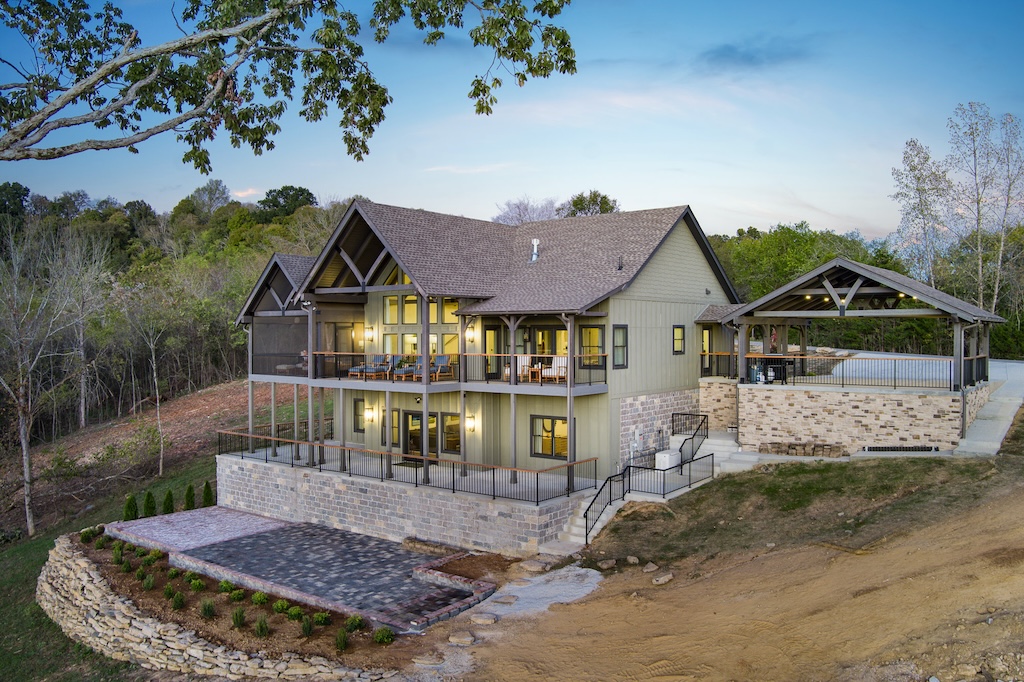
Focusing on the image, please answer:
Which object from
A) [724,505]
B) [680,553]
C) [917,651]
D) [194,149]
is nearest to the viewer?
[917,651]

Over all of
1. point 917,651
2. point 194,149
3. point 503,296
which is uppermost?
point 194,149

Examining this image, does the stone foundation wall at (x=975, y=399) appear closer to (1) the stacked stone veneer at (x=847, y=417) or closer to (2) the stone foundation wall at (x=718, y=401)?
(1) the stacked stone veneer at (x=847, y=417)

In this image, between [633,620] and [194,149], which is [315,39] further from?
[633,620]

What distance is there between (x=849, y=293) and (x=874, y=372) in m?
2.97

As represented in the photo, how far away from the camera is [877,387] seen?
64.8ft

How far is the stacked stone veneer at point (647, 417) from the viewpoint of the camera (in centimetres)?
2147

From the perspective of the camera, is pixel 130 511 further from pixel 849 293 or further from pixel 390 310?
pixel 849 293

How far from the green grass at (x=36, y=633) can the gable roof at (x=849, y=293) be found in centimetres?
1875

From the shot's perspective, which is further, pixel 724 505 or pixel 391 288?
pixel 391 288

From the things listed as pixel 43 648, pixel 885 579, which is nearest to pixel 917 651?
pixel 885 579

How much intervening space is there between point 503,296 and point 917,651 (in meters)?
14.9

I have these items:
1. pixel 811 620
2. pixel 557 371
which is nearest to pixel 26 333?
pixel 557 371

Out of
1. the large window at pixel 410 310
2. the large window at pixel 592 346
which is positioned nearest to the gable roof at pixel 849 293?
the large window at pixel 592 346

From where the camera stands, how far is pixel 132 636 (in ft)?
52.6
